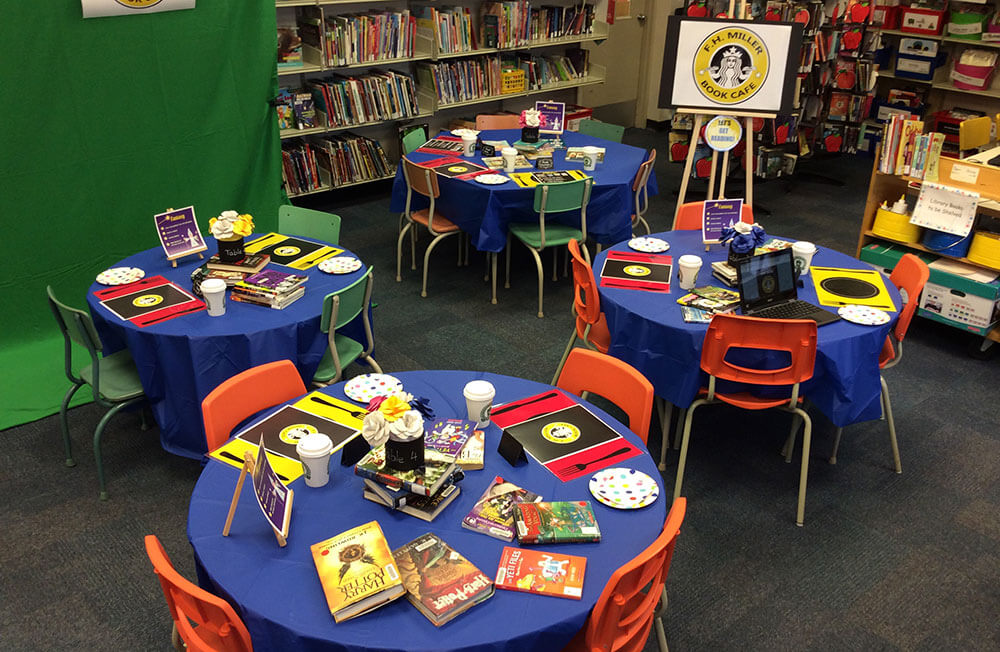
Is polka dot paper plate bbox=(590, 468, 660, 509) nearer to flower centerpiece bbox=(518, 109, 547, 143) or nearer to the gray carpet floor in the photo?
the gray carpet floor

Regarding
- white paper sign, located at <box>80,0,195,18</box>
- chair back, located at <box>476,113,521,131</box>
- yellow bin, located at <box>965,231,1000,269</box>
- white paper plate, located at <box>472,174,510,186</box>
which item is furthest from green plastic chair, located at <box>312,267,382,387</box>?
yellow bin, located at <box>965,231,1000,269</box>

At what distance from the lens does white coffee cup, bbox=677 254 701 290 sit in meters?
3.58

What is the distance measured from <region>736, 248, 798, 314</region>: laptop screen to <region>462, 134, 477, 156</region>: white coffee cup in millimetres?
2624

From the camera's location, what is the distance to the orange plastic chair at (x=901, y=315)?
3.52m

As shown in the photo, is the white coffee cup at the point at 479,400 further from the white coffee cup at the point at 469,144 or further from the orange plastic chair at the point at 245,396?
the white coffee cup at the point at 469,144

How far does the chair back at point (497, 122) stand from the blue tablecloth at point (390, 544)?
4.06m

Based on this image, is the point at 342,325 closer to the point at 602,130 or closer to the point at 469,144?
the point at 469,144

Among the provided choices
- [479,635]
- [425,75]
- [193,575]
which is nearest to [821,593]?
[479,635]

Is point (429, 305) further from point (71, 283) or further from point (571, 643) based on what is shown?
point (571, 643)

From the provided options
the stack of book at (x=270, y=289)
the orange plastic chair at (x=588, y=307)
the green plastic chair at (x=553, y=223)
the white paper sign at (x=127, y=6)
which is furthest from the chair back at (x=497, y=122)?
the stack of book at (x=270, y=289)

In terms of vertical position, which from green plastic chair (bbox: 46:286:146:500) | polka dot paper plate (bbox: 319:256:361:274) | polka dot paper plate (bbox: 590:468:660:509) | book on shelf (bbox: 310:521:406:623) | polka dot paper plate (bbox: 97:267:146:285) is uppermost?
polka dot paper plate (bbox: 319:256:361:274)

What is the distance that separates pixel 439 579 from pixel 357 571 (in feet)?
0.67

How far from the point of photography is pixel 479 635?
6.23 ft

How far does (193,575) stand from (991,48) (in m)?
7.54
